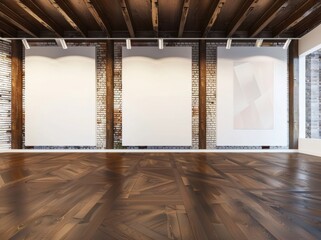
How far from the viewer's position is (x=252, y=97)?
7777mm

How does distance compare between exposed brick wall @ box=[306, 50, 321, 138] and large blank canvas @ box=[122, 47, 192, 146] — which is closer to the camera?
exposed brick wall @ box=[306, 50, 321, 138]

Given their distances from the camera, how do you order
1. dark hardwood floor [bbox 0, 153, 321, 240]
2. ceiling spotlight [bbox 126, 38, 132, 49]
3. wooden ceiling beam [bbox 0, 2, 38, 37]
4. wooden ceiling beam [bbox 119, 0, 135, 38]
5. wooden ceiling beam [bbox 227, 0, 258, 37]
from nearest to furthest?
1. dark hardwood floor [bbox 0, 153, 321, 240]
2. wooden ceiling beam [bbox 119, 0, 135, 38]
3. wooden ceiling beam [bbox 227, 0, 258, 37]
4. wooden ceiling beam [bbox 0, 2, 38, 37]
5. ceiling spotlight [bbox 126, 38, 132, 49]

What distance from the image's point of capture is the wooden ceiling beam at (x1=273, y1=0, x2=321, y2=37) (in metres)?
5.74

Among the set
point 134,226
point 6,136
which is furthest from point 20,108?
point 134,226

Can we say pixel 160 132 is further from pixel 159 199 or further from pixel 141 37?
pixel 159 199

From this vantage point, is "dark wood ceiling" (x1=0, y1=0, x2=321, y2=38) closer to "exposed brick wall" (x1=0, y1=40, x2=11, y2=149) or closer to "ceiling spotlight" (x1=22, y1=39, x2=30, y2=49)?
"ceiling spotlight" (x1=22, y1=39, x2=30, y2=49)

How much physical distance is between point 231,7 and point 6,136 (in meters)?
7.01

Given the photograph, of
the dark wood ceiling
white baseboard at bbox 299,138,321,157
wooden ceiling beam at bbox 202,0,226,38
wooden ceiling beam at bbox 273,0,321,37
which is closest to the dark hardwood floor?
white baseboard at bbox 299,138,321,157

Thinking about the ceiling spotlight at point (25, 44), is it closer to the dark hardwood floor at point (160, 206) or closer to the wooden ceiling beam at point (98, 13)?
the wooden ceiling beam at point (98, 13)

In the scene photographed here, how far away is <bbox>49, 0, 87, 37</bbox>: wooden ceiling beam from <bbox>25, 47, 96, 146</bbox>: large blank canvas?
953 millimetres

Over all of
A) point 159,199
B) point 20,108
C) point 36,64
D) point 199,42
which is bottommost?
point 159,199

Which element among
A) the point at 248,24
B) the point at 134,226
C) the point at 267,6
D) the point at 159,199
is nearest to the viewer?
the point at 134,226

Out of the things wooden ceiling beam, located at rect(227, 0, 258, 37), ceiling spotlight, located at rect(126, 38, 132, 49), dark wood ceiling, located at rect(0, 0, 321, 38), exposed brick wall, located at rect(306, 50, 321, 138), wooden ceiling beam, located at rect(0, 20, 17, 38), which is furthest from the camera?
ceiling spotlight, located at rect(126, 38, 132, 49)

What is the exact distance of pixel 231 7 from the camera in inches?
250
